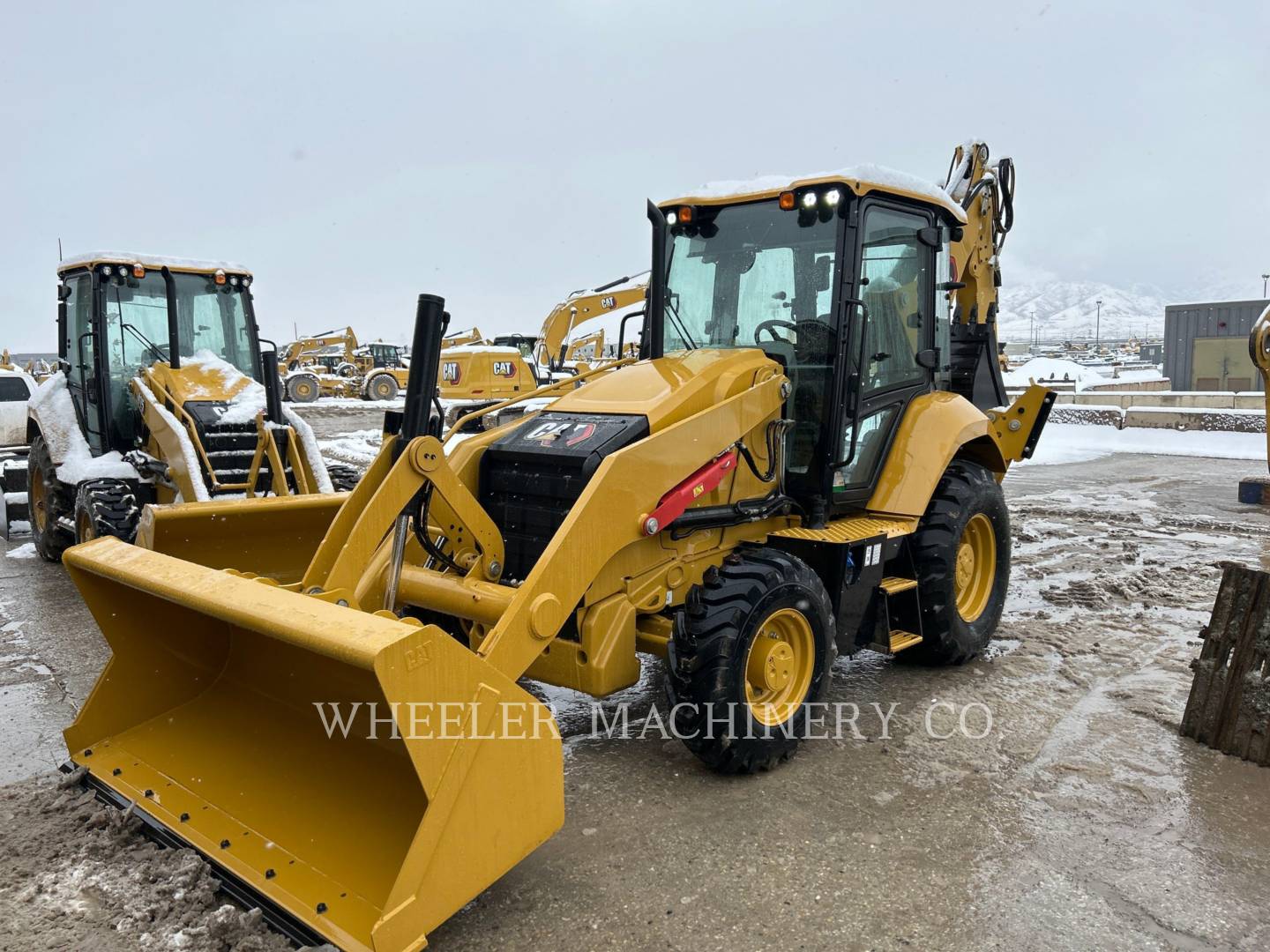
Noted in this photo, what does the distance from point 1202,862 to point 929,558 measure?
193 centimetres

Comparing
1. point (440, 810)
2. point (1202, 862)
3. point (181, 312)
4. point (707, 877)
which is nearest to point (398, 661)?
point (440, 810)

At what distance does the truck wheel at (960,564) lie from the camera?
15.8 ft

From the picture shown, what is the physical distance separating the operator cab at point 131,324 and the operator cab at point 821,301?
5273 millimetres

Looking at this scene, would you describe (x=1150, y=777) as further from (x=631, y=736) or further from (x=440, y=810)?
(x=440, y=810)

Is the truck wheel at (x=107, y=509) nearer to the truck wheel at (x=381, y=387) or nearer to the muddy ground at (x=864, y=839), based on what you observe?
the muddy ground at (x=864, y=839)

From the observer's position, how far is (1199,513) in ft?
34.1

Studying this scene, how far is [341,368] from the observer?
118 feet

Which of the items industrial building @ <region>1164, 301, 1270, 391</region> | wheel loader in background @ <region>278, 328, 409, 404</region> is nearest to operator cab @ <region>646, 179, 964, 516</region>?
wheel loader in background @ <region>278, 328, 409, 404</region>

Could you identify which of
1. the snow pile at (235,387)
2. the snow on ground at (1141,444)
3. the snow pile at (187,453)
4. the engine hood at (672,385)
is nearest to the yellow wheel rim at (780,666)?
the engine hood at (672,385)

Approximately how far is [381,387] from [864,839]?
2865 centimetres

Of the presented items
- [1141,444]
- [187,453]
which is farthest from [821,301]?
[1141,444]

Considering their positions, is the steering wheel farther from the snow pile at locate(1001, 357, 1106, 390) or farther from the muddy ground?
the snow pile at locate(1001, 357, 1106, 390)

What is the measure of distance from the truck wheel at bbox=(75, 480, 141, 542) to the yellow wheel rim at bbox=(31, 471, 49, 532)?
1.82m

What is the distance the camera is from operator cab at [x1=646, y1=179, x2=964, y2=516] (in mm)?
4324
